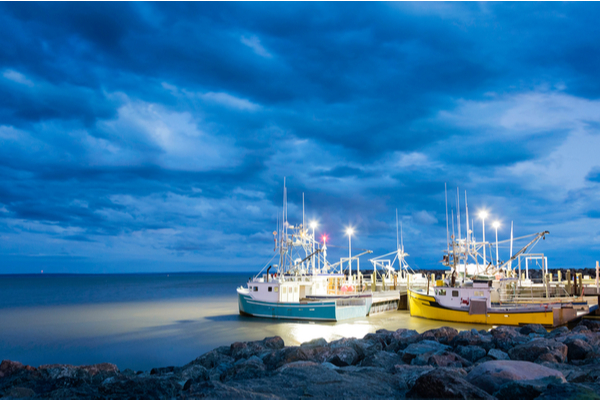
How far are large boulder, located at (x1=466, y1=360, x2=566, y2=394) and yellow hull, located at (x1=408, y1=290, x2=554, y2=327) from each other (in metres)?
21.3

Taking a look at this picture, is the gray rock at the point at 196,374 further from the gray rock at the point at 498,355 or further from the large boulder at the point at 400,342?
the gray rock at the point at 498,355

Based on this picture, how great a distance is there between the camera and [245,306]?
38.7 meters

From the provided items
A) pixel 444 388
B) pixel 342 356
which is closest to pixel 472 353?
pixel 342 356

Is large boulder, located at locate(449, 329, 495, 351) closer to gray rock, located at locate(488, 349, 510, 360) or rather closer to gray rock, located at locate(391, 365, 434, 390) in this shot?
gray rock, located at locate(488, 349, 510, 360)

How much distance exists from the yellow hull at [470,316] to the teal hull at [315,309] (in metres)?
4.10

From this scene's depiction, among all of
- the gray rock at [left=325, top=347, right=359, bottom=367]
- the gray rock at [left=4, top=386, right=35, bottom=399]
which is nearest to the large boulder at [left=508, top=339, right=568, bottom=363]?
the gray rock at [left=325, top=347, right=359, bottom=367]

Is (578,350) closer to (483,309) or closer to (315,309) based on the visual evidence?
(483,309)

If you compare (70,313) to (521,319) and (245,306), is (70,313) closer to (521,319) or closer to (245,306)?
(245,306)

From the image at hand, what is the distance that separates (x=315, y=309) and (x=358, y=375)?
2279 cm

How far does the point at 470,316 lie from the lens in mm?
31797

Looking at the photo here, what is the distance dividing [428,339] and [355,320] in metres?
18.1

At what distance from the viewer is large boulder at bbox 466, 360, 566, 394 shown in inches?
373

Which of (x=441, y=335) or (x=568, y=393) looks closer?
(x=568, y=393)

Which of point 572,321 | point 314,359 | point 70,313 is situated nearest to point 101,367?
point 314,359
